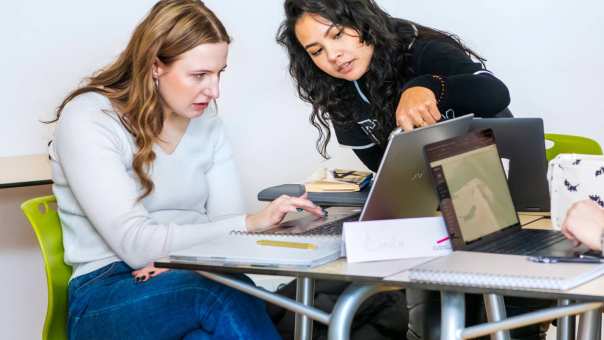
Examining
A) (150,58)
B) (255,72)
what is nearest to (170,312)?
(150,58)

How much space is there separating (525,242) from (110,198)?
0.87 m

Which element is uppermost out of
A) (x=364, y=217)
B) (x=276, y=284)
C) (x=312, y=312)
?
(x=364, y=217)

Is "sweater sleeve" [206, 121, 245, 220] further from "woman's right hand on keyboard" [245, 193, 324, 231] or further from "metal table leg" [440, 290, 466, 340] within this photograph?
"metal table leg" [440, 290, 466, 340]

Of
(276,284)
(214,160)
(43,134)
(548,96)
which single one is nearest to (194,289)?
(214,160)

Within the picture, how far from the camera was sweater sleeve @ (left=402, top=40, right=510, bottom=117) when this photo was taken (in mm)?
1964

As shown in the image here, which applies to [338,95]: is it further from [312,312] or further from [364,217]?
[312,312]

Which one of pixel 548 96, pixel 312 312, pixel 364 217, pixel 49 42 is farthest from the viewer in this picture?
pixel 548 96

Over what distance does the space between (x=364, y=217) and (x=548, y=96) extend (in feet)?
6.38

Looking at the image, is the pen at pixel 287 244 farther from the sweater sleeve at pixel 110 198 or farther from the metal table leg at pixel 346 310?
the sweater sleeve at pixel 110 198

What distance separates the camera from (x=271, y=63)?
333cm

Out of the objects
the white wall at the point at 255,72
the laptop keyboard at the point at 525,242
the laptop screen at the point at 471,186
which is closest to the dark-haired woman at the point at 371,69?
the laptop screen at the point at 471,186

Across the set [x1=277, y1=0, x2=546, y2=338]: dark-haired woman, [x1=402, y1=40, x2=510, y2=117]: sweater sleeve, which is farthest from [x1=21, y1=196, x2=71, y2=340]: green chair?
[x1=402, y1=40, x2=510, y2=117]: sweater sleeve

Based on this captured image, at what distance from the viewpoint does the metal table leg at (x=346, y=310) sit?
1356mm

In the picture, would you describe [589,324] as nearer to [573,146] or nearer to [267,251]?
[267,251]
